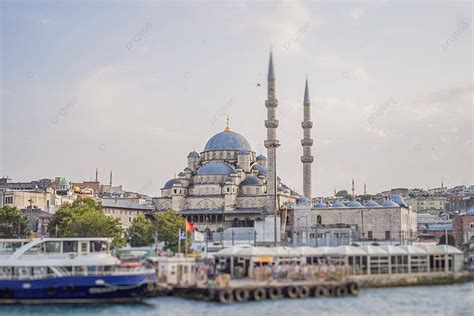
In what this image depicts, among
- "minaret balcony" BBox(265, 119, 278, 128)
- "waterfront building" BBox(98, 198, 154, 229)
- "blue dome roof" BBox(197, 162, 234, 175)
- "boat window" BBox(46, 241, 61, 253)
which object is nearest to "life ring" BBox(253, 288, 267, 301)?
"boat window" BBox(46, 241, 61, 253)

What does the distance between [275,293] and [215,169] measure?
35.7 metres

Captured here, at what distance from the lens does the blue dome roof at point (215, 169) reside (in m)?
66.2

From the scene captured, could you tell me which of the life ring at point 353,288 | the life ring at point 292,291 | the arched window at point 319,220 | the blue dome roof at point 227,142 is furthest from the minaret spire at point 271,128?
the life ring at point 292,291

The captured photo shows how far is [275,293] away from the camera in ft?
102

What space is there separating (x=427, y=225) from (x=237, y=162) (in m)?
19.5

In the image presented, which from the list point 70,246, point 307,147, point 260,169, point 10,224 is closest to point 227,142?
point 260,169

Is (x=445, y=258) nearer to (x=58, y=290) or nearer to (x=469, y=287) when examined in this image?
(x=469, y=287)

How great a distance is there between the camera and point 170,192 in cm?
6775

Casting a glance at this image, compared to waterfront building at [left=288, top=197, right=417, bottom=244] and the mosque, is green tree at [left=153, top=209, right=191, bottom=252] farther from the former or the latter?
waterfront building at [left=288, top=197, right=417, bottom=244]

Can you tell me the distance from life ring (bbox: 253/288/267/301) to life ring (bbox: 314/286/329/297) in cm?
247

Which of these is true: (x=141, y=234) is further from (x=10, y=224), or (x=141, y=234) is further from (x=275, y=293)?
(x=275, y=293)

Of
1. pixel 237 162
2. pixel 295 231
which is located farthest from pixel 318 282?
pixel 237 162

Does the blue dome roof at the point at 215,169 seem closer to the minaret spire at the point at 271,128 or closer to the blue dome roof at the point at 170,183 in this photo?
the blue dome roof at the point at 170,183

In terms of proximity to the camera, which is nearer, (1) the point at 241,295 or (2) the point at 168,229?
(1) the point at 241,295
